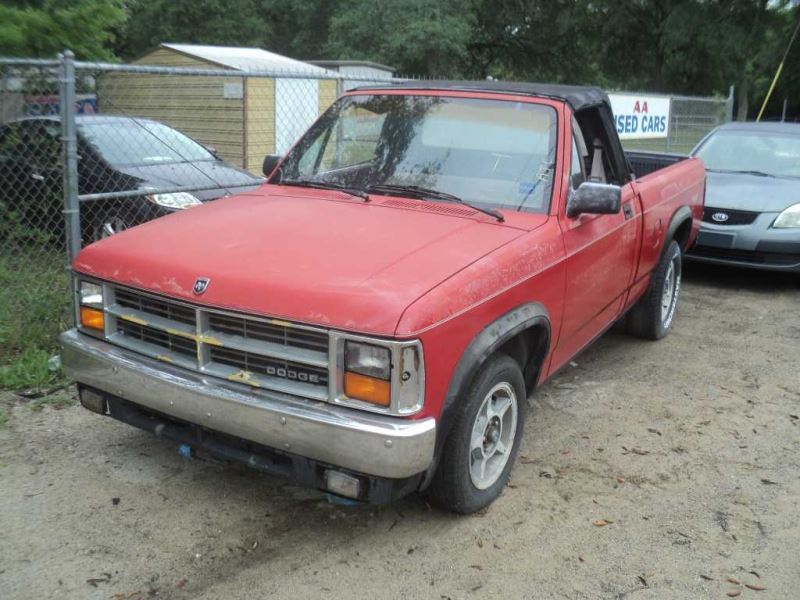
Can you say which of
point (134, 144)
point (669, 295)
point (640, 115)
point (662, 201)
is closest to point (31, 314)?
point (134, 144)

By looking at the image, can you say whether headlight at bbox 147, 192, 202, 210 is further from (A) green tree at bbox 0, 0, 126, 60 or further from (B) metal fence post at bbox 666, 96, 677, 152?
(B) metal fence post at bbox 666, 96, 677, 152

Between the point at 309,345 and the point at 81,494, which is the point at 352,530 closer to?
the point at 309,345

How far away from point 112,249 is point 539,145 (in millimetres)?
2274

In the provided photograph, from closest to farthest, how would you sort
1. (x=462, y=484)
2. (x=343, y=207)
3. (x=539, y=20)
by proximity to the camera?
(x=462, y=484), (x=343, y=207), (x=539, y=20)

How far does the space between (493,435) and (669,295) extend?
11.2 ft

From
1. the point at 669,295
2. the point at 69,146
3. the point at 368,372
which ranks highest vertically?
the point at 69,146

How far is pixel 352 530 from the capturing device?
12.0ft

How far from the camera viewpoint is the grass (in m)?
5.16

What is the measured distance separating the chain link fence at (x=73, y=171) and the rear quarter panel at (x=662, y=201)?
2315 millimetres

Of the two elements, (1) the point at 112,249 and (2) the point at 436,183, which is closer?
(1) the point at 112,249

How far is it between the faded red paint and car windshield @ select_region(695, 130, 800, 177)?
15.9 ft

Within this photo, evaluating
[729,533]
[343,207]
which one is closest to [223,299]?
[343,207]

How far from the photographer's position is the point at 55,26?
19.0 feet

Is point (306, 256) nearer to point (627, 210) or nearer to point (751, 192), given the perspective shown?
point (627, 210)
